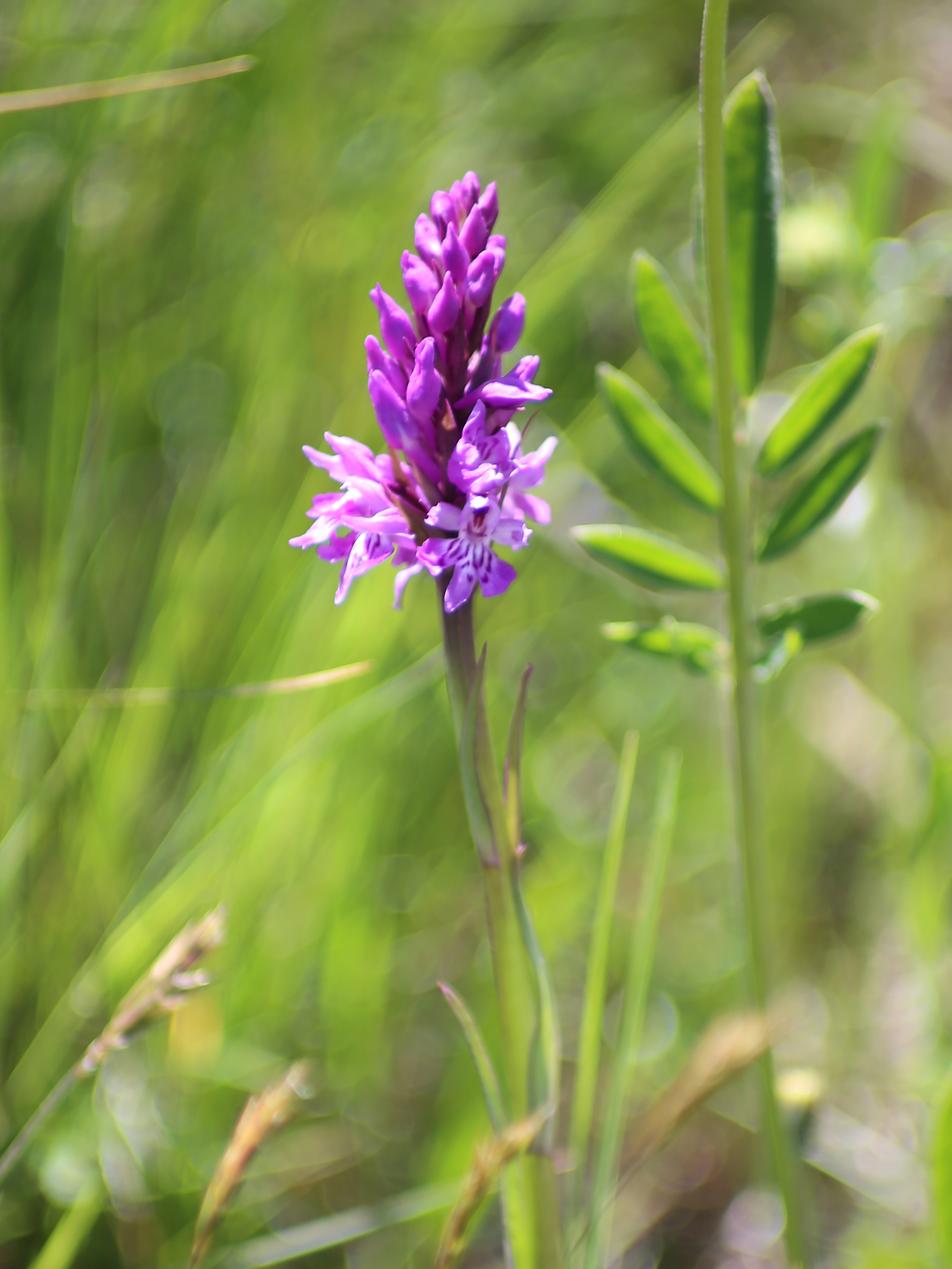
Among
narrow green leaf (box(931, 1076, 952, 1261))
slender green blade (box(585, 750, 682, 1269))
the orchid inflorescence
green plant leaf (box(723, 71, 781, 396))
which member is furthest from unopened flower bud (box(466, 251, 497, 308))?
narrow green leaf (box(931, 1076, 952, 1261))

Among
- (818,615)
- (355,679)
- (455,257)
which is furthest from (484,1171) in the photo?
(355,679)

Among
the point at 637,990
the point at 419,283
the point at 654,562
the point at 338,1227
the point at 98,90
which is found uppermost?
the point at 98,90

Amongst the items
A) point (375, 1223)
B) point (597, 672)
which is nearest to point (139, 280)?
point (597, 672)

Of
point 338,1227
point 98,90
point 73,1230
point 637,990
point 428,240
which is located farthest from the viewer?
point 98,90

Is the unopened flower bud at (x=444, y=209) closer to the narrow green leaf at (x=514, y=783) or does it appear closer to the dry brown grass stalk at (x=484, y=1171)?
the narrow green leaf at (x=514, y=783)

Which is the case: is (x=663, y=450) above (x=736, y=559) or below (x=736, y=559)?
above

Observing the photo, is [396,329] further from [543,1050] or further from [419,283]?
[543,1050]

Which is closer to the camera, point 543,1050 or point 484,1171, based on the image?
point 484,1171

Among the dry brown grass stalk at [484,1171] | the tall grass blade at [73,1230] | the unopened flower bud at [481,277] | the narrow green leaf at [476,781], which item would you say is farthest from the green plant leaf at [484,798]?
the tall grass blade at [73,1230]
